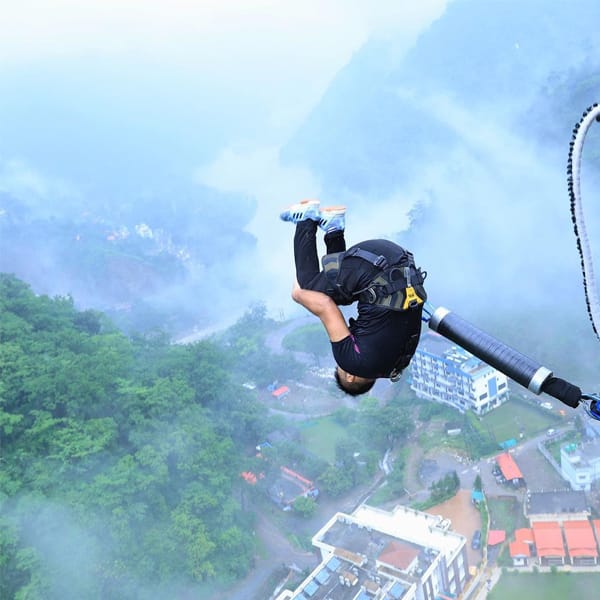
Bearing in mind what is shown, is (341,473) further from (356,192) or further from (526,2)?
(526,2)

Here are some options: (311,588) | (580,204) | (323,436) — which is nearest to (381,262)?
(580,204)

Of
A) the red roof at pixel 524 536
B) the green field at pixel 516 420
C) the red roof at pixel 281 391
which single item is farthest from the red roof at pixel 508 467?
the red roof at pixel 281 391

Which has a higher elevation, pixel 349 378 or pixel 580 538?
pixel 580 538

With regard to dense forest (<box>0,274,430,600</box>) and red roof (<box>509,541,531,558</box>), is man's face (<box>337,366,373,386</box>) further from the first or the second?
red roof (<box>509,541,531,558</box>)

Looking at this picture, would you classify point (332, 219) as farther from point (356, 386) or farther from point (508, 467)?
point (508, 467)

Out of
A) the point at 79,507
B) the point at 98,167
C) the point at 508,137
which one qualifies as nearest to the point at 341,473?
the point at 79,507

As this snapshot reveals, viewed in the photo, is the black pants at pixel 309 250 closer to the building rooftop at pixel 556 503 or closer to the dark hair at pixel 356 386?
the dark hair at pixel 356 386
